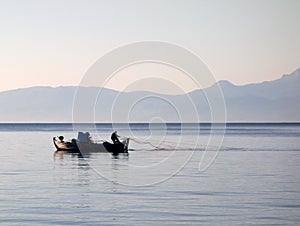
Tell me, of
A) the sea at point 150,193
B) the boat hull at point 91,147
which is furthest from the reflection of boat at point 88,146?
the sea at point 150,193

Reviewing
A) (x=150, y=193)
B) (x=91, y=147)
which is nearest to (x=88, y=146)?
(x=91, y=147)

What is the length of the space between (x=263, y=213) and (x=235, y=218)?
1.77m

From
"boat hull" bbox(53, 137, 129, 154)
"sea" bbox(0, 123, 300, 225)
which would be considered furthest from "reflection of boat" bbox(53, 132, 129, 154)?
"sea" bbox(0, 123, 300, 225)

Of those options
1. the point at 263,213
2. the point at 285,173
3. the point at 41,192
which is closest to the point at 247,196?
the point at 263,213

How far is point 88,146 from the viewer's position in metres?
77.6

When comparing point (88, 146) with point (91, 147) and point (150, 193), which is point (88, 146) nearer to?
point (91, 147)

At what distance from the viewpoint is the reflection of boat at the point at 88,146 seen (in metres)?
74.3

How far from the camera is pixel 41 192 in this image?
119ft

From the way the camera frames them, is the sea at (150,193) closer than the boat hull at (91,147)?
Yes

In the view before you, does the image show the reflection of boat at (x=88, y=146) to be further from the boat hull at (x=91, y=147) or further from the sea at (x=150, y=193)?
the sea at (x=150, y=193)

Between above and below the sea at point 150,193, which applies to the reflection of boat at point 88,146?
above

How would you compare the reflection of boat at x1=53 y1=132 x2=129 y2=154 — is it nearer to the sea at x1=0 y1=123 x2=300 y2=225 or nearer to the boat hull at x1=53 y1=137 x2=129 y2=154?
the boat hull at x1=53 y1=137 x2=129 y2=154

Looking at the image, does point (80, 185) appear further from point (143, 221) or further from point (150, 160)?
point (150, 160)

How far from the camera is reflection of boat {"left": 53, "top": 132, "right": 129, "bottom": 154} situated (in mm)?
74312
